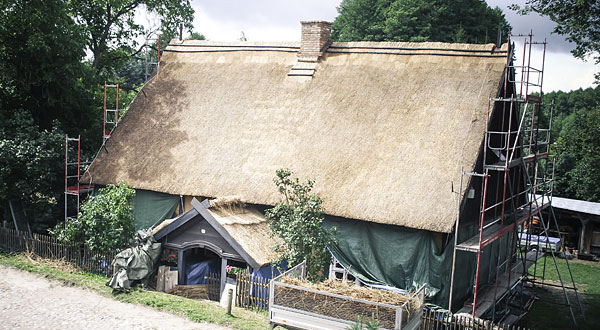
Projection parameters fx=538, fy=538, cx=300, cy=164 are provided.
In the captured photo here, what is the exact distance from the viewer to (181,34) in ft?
87.4

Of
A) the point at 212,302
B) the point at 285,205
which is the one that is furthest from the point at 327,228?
the point at 212,302

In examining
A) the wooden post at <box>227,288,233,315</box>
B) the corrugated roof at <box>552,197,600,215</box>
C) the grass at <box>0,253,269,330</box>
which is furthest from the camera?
the corrugated roof at <box>552,197,600,215</box>

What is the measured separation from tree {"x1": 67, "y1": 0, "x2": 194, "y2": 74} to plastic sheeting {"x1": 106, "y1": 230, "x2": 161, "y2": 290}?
482 inches

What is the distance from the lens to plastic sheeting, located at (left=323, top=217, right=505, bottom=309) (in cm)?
1472

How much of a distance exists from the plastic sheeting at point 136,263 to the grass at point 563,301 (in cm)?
1120

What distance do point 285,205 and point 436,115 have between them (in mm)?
5673

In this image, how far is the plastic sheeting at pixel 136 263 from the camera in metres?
15.4

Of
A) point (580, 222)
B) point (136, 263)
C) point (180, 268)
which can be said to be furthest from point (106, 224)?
point (580, 222)

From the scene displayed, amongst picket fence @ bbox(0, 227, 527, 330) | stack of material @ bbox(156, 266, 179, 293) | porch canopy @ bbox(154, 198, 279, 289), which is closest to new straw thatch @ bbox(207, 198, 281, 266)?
porch canopy @ bbox(154, 198, 279, 289)

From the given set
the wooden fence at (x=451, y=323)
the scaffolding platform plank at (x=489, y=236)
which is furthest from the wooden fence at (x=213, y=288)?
the scaffolding platform plank at (x=489, y=236)

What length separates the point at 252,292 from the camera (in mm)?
14539

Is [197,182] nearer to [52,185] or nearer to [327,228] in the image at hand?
[327,228]

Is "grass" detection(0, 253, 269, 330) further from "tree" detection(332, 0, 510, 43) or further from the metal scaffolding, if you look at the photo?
"tree" detection(332, 0, 510, 43)

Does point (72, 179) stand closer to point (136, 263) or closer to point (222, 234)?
point (136, 263)
